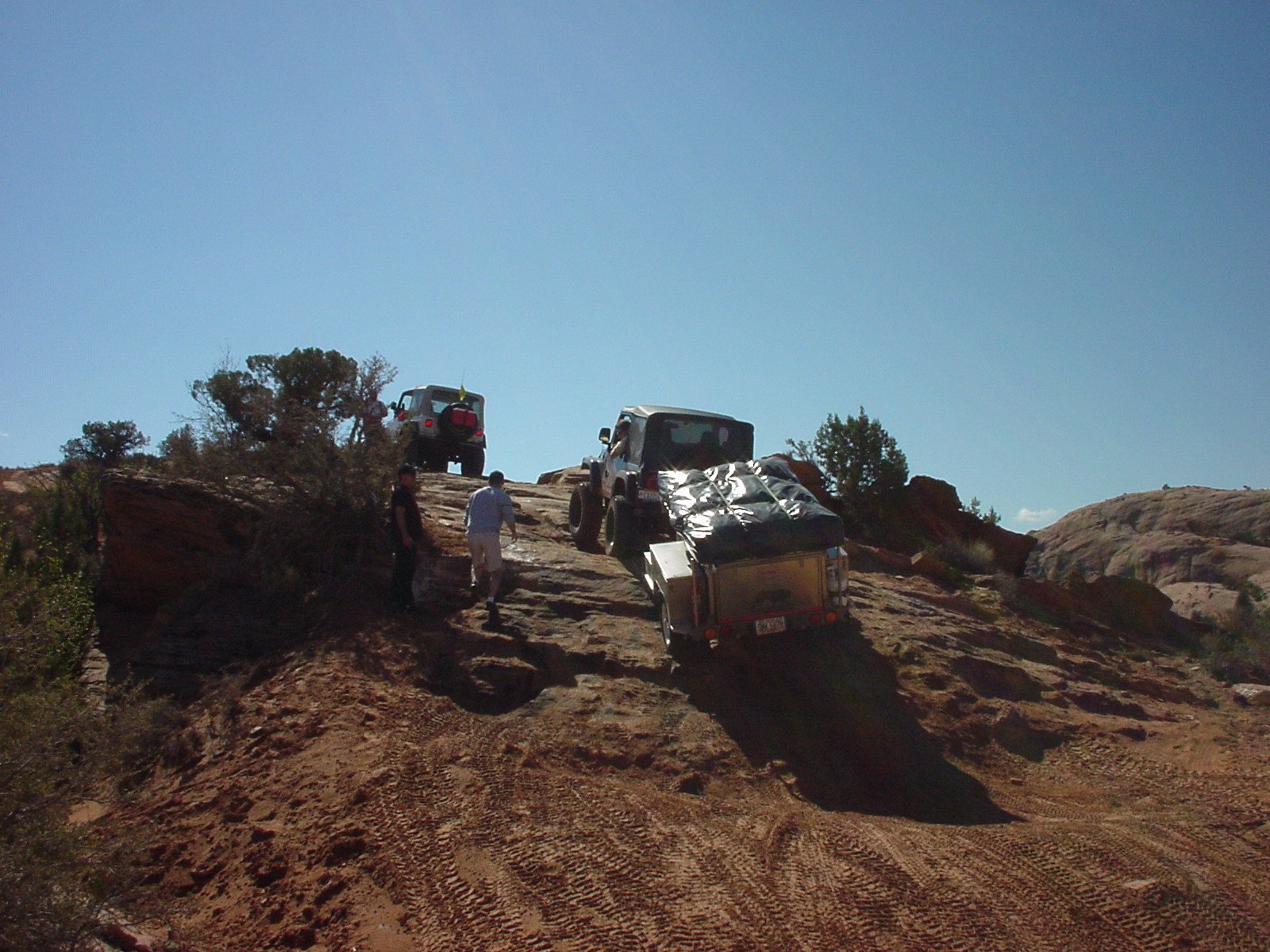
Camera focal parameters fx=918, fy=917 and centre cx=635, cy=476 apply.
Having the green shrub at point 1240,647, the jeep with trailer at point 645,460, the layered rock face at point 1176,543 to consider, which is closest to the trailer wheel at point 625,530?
the jeep with trailer at point 645,460

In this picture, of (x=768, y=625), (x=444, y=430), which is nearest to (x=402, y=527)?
(x=768, y=625)

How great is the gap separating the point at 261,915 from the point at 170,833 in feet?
4.83

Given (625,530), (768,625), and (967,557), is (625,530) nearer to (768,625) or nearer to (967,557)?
(768,625)

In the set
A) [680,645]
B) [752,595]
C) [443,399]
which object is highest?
[443,399]

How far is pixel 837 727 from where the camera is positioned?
8.96m

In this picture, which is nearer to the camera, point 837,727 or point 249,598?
point 837,727

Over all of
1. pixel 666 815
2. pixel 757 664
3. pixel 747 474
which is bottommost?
pixel 666 815

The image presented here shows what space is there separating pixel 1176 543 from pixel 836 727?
77.4 feet

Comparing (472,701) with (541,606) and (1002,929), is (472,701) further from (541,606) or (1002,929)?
(1002,929)

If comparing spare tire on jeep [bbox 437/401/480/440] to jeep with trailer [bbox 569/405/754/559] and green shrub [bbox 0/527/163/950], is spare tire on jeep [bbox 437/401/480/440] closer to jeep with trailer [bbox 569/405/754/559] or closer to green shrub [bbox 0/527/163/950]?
jeep with trailer [bbox 569/405/754/559]

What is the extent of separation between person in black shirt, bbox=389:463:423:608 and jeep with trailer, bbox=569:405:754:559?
2.77m

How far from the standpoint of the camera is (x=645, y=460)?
459 inches

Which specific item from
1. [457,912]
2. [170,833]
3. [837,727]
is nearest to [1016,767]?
[837,727]

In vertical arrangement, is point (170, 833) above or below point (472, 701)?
below
